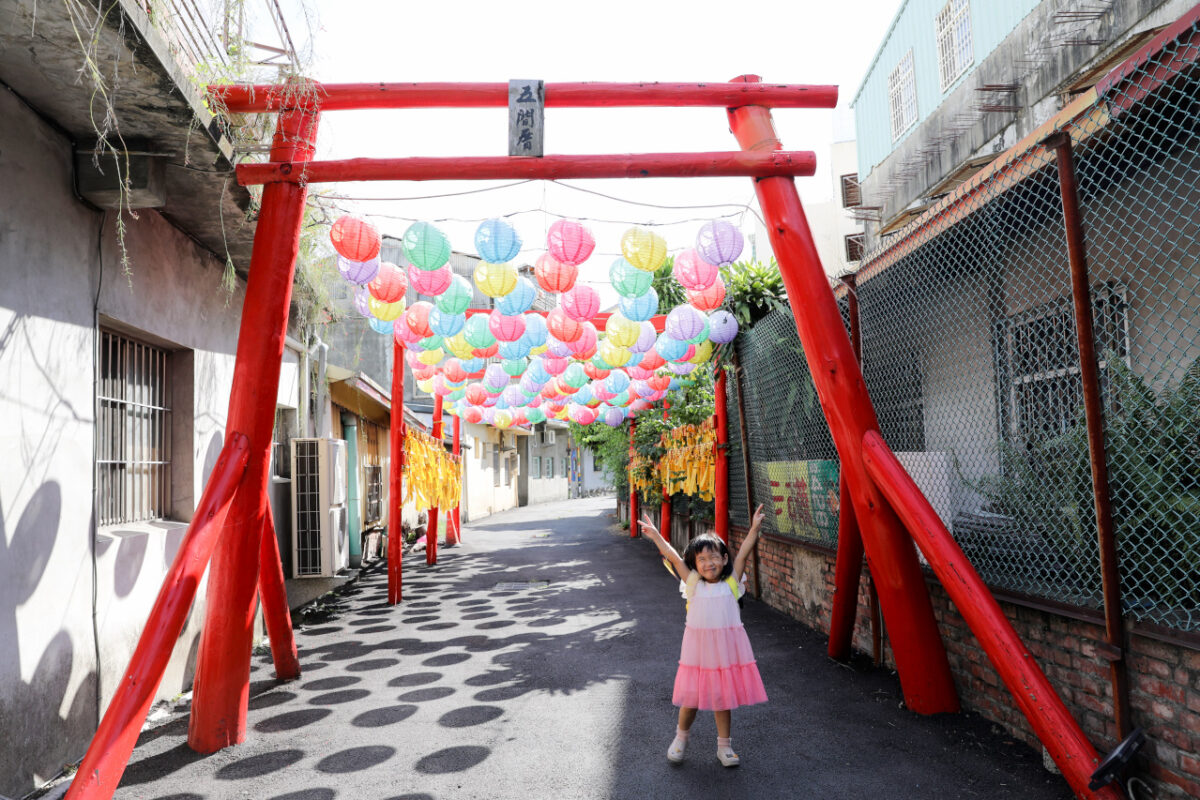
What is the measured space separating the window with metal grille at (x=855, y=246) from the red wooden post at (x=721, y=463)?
13.3 metres

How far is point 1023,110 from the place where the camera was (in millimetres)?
11445

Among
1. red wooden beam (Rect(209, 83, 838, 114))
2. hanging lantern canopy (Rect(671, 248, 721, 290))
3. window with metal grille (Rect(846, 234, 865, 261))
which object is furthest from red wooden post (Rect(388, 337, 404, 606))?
window with metal grille (Rect(846, 234, 865, 261))

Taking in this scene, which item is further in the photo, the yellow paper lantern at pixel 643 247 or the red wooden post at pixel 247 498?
the yellow paper lantern at pixel 643 247

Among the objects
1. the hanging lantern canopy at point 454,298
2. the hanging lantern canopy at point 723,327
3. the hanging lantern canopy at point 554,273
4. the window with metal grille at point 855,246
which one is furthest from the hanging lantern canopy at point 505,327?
the window with metal grille at point 855,246

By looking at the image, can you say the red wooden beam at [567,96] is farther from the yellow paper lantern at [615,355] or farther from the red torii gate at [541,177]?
the yellow paper lantern at [615,355]

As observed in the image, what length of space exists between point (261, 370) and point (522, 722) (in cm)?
284

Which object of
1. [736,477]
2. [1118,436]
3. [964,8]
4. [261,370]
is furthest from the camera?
[964,8]

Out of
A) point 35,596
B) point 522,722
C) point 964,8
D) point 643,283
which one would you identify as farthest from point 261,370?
point 964,8

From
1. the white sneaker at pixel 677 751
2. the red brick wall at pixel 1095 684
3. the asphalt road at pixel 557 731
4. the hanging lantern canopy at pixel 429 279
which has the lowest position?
the asphalt road at pixel 557 731

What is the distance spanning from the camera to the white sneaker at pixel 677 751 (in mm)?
3986

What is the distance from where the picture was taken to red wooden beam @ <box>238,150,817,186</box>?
16.3 feet

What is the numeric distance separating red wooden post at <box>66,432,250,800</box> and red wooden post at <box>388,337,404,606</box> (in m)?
5.50

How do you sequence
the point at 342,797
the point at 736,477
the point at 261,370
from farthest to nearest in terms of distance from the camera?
the point at 736,477
the point at 261,370
the point at 342,797

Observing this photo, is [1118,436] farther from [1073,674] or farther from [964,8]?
[964,8]
